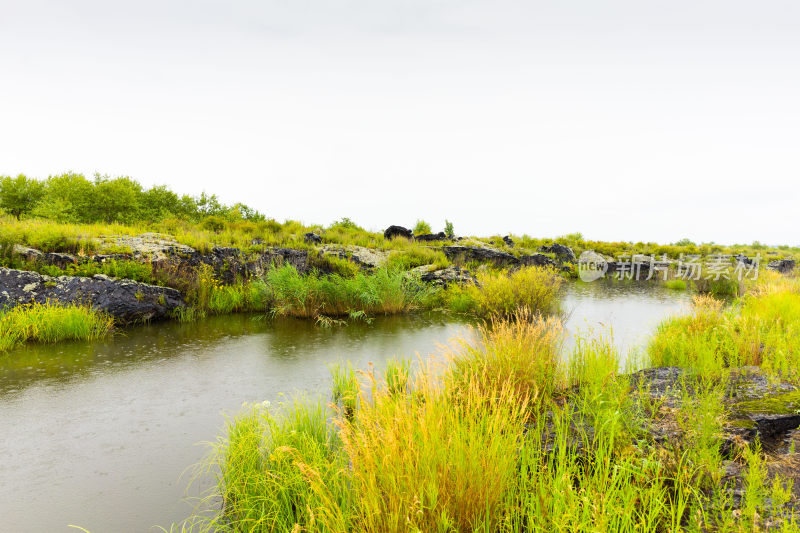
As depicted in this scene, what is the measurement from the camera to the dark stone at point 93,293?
9.56 meters

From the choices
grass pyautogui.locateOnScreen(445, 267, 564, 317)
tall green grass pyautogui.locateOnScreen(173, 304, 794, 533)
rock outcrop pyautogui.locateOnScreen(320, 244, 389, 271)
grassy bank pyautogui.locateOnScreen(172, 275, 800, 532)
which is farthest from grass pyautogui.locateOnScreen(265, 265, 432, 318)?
tall green grass pyautogui.locateOnScreen(173, 304, 794, 533)

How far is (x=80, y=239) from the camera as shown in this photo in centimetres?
1243

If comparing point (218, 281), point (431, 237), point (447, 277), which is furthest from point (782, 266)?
point (218, 281)

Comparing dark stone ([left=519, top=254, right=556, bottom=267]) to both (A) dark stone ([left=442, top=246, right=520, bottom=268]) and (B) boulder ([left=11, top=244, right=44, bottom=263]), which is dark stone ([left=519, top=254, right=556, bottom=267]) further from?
(B) boulder ([left=11, top=244, right=44, bottom=263])

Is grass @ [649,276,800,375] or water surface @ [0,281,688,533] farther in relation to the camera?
grass @ [649,276,800,375]

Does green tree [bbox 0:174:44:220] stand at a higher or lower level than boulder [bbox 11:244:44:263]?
higher

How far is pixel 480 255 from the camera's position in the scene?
856 inches

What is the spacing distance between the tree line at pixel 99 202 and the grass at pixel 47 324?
809 inches

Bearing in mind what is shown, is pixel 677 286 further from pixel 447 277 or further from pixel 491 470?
pixel 491 470

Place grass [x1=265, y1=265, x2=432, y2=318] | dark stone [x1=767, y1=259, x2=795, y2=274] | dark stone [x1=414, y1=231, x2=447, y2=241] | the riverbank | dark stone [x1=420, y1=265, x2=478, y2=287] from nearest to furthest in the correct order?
1. the riverbank
2. grass [x1=265, y1=265, x2=432, y2=318]
3. dark stone [x1=420, y1=265, x2=478, y2=287]
4. dark stone [x1=767, y1=259, x2=795, y2=274]
5. dark stone [x1=414, y1=231, x2=447, y2=241]

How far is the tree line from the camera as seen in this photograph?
30.3m

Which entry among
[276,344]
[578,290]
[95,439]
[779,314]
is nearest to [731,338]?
[779,314]

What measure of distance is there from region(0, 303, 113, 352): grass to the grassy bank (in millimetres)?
6475

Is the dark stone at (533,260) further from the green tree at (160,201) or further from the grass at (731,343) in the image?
the green tree at (160,201)
